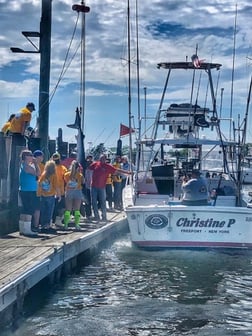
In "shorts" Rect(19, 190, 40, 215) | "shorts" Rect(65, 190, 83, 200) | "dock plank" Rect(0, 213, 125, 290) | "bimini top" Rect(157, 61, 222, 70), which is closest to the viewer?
"dock plank" Rect(0, 213, 125, 290)

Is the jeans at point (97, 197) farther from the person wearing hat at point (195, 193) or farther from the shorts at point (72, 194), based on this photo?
the person wearing hat at point (195, 193)

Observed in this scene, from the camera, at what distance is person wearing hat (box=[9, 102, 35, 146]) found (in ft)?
41.0

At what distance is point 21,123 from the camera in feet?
41.9

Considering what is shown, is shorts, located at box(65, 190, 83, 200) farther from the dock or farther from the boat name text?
the boat name text

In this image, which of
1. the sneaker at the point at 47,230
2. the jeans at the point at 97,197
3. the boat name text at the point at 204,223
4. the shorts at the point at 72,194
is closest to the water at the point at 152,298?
the boat name text at the point at 204,223

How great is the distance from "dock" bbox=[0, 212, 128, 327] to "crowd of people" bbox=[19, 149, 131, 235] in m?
0.35

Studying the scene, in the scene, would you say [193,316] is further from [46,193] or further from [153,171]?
[153,171]

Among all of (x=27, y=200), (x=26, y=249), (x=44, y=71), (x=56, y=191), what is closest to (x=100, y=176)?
(x=56, y=191)

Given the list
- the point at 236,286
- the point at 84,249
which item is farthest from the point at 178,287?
the point at 84,249

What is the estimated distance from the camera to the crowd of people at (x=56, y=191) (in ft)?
36.0

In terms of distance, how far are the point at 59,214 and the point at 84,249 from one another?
1573 millimetres

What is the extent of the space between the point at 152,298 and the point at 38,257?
73.4 inches

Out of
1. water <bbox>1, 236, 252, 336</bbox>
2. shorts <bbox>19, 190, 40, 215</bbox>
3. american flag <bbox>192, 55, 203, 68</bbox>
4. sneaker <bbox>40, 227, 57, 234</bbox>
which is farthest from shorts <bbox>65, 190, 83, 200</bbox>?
american flag <bbox>192, 55, 203, 68</bbox>

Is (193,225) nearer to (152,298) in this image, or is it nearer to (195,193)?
(195,193)
